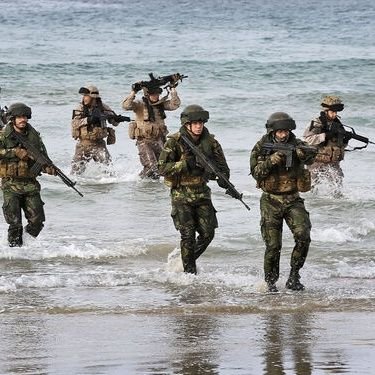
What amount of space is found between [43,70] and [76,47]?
6.57 meters

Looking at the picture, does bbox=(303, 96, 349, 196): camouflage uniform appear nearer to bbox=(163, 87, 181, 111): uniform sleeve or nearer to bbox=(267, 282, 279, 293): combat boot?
bbox=(163, 87, 181, 111): uniform sleeve

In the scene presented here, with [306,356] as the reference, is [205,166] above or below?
above

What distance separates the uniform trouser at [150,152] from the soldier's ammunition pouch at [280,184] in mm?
6856

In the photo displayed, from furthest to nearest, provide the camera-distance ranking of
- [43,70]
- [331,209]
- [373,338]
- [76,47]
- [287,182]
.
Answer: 1. [76,47]
2. [43,70]
3. [331,209]
4. [287,182]
5. [373,338]

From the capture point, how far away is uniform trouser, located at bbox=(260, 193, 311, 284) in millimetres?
11102

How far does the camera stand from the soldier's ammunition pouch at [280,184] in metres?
11.0

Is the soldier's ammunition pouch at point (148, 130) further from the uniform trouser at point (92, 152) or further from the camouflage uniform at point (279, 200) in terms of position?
the camouflage uniform at point (279, 200)

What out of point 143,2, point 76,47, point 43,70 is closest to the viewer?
point 43,70

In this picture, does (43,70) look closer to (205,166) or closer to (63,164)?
(63,164)

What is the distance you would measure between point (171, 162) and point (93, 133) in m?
6.34

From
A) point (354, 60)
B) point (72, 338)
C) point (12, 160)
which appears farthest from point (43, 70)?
point (72, 338)

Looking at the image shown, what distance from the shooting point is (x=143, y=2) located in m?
57.5

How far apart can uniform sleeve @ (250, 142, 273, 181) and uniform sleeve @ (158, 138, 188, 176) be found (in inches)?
32.2

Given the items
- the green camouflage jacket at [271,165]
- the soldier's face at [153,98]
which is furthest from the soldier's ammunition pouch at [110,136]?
the green camouflage jacket at [271,165]
